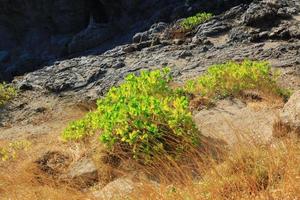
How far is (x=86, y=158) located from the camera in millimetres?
7715

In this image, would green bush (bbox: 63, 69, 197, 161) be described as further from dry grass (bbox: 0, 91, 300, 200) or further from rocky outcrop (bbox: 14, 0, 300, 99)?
rocky outcrop (bbox: 14, 0, 300, 99)

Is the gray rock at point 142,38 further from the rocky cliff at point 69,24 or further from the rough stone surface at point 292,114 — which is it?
the rough stone surface at point 292,114

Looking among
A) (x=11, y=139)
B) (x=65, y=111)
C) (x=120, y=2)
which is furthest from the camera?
(x=120, y=2)

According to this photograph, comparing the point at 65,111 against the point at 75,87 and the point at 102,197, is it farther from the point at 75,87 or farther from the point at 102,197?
the point at 102,197

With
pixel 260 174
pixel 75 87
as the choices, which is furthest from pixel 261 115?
pixel 75 87

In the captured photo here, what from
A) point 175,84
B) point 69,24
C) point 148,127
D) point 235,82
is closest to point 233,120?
point 235,82

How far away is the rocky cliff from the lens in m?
22.0

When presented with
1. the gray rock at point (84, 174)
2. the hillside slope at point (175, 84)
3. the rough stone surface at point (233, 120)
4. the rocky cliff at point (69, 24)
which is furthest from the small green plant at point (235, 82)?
the rocky cliff at point (69, 24)

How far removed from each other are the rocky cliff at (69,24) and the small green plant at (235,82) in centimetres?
1080

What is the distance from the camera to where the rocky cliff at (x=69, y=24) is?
21953mm

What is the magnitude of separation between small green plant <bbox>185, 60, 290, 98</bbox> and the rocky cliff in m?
10.8

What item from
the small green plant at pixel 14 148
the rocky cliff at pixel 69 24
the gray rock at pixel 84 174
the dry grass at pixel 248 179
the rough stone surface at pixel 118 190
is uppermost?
the dry grass at pixel 248 179

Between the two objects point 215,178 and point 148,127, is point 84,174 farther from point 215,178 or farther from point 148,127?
point 215,178

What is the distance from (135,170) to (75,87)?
819 centimetres
